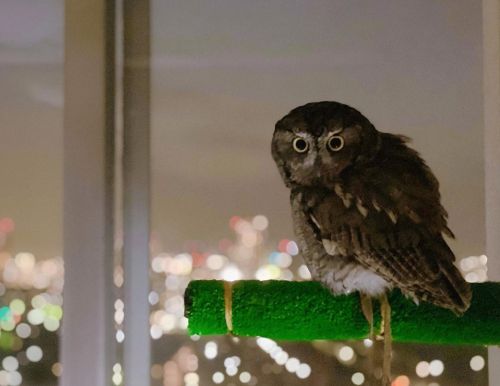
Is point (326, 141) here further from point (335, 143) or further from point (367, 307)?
point (367, 307)

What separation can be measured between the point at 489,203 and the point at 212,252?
23.8 inches

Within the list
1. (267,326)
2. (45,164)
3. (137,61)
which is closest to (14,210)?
(45,164)

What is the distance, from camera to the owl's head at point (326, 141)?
0.79 metres

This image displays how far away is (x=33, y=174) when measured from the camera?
57.0 inches

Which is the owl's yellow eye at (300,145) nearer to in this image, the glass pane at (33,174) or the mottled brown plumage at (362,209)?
the mottled brown plumage at (362,209)

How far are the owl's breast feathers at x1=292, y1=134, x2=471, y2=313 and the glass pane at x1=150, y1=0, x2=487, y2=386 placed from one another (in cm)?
57

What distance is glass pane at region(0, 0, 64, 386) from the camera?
1418 mm

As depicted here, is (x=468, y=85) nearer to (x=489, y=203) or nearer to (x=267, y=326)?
(x=489, y=203)

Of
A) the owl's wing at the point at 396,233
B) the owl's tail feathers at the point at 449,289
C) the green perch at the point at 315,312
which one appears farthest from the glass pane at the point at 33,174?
the owl's tail feathers at the point at 449,289

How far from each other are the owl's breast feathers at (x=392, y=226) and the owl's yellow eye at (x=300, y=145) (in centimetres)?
5

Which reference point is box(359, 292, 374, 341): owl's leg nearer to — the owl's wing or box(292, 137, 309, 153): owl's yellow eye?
the owl's wing

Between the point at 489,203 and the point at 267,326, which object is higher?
the point at 489,203

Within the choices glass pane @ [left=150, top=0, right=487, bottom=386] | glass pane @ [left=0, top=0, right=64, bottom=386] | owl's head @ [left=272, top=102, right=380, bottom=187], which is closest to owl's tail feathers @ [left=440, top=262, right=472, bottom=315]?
owl's head @ [left=272, top=102, right=380, bottom=187]

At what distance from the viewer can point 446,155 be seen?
52.5 inches
